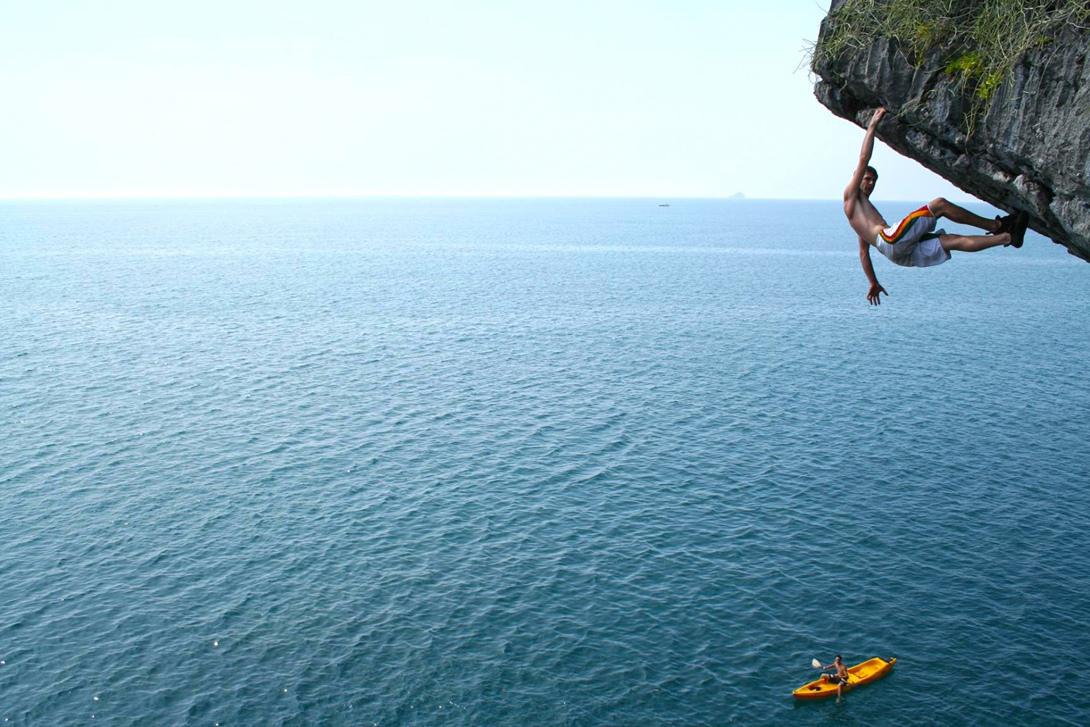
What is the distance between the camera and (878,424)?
65.3 meters

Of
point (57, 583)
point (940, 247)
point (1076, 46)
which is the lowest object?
point (57, 583)

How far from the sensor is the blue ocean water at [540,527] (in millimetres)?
35344

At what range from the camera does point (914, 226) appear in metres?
16.7

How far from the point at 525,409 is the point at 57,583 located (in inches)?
1414

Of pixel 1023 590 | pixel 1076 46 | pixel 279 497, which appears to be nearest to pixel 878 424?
pixel 1023 590

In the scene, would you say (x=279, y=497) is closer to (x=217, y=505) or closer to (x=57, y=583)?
(x=217, y=505)

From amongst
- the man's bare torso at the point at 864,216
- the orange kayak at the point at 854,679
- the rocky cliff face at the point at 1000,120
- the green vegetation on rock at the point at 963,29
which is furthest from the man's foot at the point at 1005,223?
the orange kayak at the point at 854,679

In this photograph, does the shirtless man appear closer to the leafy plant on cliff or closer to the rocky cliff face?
the rocky cliff face

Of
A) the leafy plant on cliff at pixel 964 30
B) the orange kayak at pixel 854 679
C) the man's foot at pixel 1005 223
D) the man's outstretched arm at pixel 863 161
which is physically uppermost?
the leafy plant on cliff at pixel 964 30

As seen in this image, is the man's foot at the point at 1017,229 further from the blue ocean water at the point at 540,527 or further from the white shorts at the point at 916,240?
the blue ocean water at the point at 540,527

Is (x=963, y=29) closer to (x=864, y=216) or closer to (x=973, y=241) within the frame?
(x=864, y=216)

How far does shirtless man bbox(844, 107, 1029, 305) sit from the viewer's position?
54.3 feet

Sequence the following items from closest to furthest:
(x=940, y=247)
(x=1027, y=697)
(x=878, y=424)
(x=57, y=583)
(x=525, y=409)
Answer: (x=940, y=247), (x=1027, y=697), (x=57, y=583), (x=878, y=424), (x=525, y=409)

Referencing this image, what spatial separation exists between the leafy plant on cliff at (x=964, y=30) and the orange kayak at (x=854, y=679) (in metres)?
22.4
